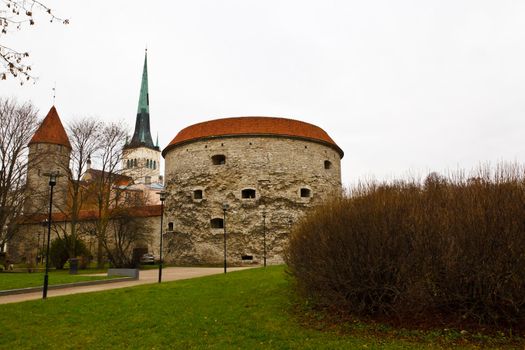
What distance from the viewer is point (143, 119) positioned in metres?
67.6

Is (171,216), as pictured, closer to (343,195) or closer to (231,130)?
(231,130)

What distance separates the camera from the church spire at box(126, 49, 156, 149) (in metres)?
66.0

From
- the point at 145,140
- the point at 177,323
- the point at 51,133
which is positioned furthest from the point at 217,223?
the point at 145,140

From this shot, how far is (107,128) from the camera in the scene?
81.4 feet

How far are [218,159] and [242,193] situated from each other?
2887 millimetres

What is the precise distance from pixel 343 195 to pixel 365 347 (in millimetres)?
3231

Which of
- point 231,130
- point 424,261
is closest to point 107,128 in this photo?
point 231,130

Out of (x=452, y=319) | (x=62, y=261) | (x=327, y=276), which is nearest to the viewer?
(x=452, y=319)

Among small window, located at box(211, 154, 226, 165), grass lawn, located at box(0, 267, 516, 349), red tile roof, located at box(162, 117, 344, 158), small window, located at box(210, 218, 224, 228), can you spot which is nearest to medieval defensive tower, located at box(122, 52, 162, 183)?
red tile roof, located at box(162, 117, 344, 158)

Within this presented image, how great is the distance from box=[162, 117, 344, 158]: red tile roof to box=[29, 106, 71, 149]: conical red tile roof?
16997mm

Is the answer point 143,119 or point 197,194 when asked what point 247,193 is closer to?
point 197,194

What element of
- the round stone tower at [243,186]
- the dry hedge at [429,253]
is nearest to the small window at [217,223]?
the round stone tower at [243,186]

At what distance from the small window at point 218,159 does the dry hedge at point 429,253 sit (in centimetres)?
1841

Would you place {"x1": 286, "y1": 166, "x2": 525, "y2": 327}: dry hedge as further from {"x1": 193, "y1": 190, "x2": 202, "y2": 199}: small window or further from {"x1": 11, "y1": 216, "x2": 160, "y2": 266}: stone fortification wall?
{"x1": 11, "y1": 216, "x2": 160, "y2": 266}: stone fortification wall
